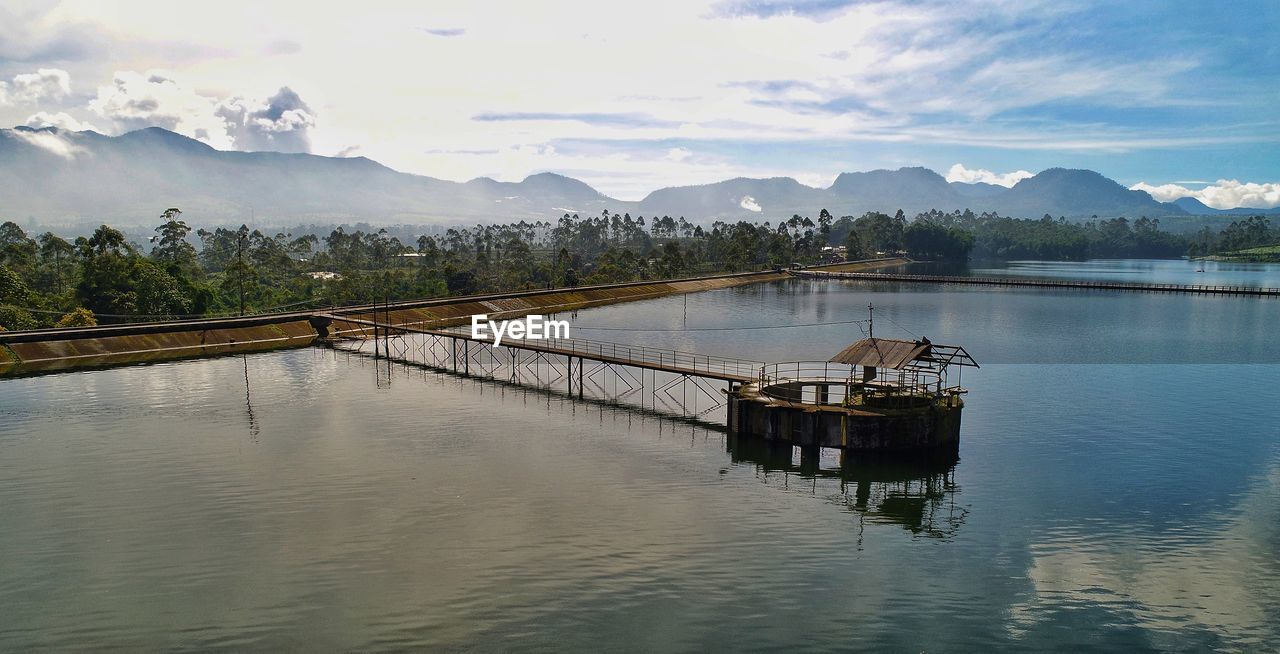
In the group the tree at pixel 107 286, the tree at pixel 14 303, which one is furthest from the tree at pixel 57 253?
the tree at pixel 14 303

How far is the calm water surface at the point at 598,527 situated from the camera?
26047 mm

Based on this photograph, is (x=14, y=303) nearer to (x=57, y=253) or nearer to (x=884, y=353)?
(x=57, y=253)

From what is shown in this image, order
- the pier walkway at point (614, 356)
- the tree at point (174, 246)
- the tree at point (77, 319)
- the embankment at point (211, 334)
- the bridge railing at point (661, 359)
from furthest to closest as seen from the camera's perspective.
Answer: the tree at point (174, 246), the tree at point (77, 319), the embankment at point (211, 334), the bridge railing at point (661, 359), the pier walkway at point (614, 356)

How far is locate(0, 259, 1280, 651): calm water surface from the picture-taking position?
2605 cm

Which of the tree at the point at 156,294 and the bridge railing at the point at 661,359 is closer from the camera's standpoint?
the bridge railing at the point at 661,359

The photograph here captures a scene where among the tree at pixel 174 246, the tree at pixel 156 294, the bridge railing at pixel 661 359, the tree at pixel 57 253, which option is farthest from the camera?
the tree at pixel 174 246

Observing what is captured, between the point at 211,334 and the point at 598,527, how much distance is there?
74.3m

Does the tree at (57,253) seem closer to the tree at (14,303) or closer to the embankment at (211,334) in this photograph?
the tree at (14,303)

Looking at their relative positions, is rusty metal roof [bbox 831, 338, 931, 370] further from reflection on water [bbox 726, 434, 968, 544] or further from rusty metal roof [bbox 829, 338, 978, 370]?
reflection on water [bbox 726, 434, 968, 544]

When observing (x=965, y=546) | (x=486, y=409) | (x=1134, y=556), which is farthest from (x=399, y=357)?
(x=1134, y=556)

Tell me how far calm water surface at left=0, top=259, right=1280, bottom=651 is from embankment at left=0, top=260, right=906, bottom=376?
14038 mm

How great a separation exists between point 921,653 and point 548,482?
21.2 m

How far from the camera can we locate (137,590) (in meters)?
28.0

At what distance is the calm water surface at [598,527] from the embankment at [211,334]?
14038 millimetres
